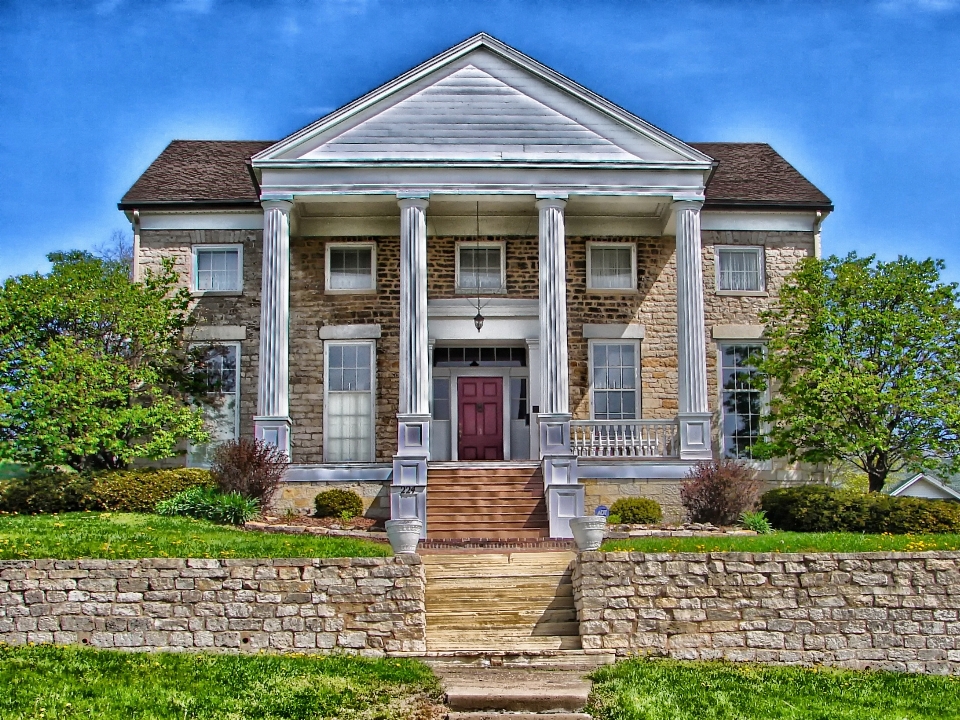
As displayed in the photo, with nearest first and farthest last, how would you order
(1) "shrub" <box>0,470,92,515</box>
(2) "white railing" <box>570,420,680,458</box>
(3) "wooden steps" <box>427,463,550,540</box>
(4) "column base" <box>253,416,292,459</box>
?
(1) "shrub" <box>0,470,92,515</box> < (3) "wooden steps" <box>427,463,550,540</box> < (4) "column base" <box>253,416,292,459</box> < (2) "white railing" <box>570,420,680,458</box>

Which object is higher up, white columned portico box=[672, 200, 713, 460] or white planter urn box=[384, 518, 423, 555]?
white columned portico box=[672, 200, 713, 460]

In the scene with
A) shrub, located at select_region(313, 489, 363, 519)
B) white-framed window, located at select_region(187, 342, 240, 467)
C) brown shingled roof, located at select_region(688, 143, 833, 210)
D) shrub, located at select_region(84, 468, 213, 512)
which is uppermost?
brown shingled roof, located at select_region(688, 143, 833, 210)

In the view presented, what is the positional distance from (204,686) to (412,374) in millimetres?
10615

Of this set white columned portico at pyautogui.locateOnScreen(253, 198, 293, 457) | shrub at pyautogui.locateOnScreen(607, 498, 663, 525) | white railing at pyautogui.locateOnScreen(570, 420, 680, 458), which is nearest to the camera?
shrub at pyautogui.locateOnScreen(607, 498, 663, 525)

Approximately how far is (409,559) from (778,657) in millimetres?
4234

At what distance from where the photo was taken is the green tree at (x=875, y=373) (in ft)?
72.7

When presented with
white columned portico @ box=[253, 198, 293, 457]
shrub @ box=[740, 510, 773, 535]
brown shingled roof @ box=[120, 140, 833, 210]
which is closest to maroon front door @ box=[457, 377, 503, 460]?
white columned portico @ box=[253, 198, 293, 457]

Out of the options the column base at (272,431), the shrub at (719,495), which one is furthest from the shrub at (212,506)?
the shrub at (719,495)

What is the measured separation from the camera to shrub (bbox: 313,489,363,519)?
21.4 metres

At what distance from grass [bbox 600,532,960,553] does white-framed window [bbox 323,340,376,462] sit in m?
8.47

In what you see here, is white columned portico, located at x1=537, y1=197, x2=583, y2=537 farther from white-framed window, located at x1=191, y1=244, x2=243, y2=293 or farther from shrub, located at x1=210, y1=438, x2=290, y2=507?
white-framed window, located at x1=191, y1=244, x2=243, y2=293

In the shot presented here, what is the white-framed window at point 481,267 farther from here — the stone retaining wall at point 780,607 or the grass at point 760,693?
the grass at point 760,693

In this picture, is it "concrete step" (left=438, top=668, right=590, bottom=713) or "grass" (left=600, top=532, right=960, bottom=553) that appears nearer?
"concrete step" (left=438, top=668, right=590, bottom=713)

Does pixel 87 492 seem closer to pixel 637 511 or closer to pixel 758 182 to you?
pixel 637 511
